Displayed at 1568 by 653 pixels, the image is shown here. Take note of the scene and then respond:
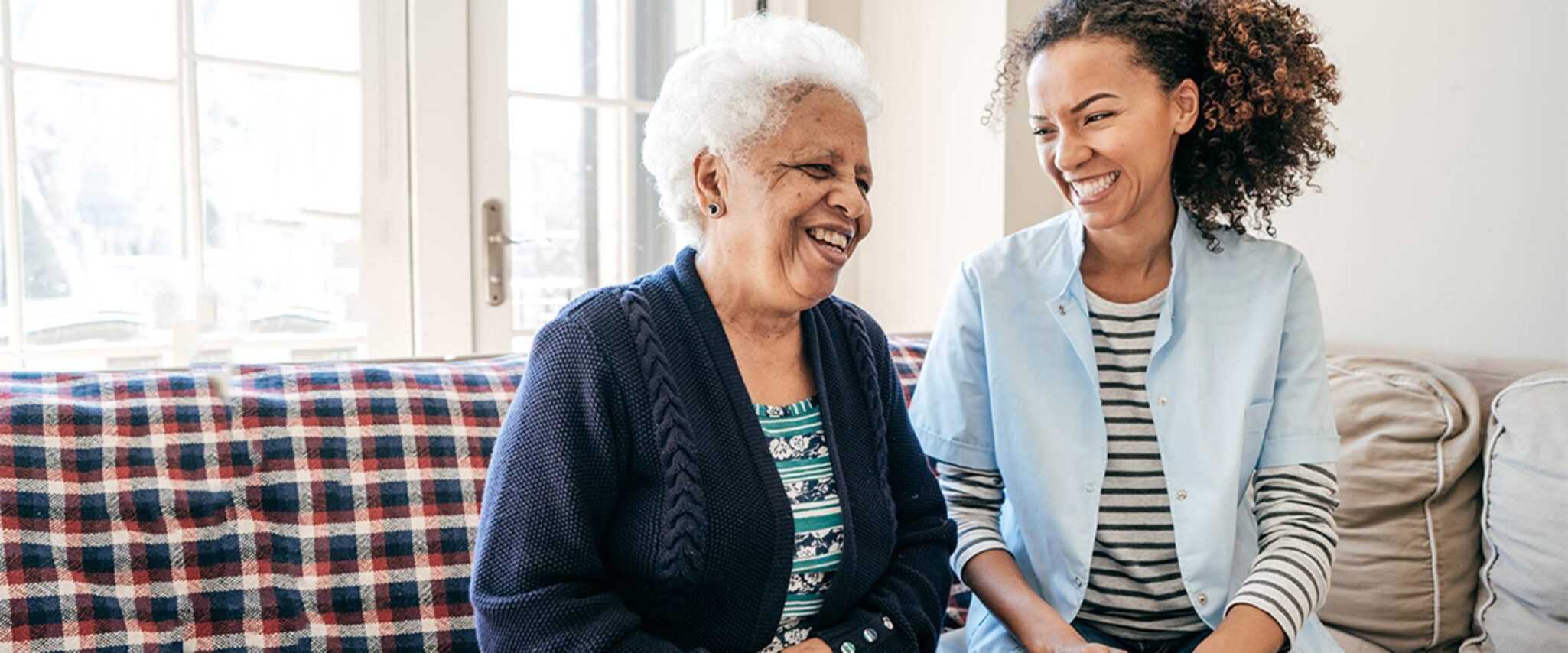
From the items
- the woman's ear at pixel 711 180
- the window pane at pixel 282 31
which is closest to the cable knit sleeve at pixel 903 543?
the woman's ear at pixel 711 180

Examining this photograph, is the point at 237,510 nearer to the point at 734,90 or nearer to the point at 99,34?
the point at 734,90

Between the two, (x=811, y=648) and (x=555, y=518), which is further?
(x=811, y=648)

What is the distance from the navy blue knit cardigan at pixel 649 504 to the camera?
116 centimetres

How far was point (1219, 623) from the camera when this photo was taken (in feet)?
4.56

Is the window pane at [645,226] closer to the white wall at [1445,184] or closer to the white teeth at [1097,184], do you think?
the white wall at [1445,184]

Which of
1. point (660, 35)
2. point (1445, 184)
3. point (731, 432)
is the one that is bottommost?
point (731, 432)

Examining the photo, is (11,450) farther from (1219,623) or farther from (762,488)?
(1219,623)

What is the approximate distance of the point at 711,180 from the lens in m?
1.33

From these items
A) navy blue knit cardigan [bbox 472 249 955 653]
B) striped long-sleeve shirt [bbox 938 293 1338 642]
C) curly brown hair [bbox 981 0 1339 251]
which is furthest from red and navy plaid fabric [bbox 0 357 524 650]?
curly brown hair [bbox 981 0 1339 251]

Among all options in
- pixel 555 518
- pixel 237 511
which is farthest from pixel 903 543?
pixel 237 511

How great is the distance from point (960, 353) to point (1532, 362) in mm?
994

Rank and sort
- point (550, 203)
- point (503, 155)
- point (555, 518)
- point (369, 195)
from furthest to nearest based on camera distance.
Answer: point (550, 203) → point (503, 155) → point (369, 195) → point (555, 518)

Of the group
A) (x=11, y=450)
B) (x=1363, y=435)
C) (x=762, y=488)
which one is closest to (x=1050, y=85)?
(x=762, y=488)

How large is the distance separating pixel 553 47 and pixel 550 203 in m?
0.39
